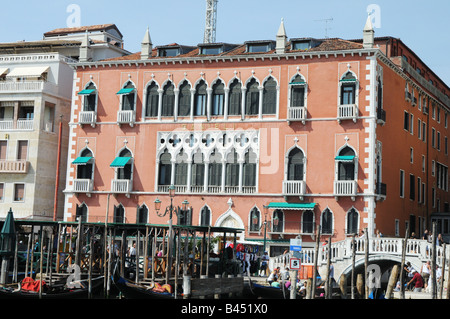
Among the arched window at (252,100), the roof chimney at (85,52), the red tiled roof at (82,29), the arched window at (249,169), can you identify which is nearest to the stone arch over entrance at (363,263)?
the arched window at (249,169)

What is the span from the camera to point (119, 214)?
135 feet

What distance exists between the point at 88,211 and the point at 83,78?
22.2ft

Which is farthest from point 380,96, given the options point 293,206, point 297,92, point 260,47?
point 293,206

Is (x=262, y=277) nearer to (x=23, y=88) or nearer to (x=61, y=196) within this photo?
(x=61, y=196)

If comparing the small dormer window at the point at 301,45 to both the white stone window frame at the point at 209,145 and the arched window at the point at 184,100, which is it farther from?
the arched window at the point at 184,100

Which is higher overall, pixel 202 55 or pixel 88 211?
pixel 202 55

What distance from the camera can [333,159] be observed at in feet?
125

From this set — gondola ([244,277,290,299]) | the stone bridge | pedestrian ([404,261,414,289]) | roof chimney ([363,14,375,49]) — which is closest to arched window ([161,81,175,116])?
roof chimney ([363,14,375,49])

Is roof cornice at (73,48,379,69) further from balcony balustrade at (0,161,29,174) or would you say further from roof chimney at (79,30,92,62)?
balcony balustrade at (0,161,29,174)

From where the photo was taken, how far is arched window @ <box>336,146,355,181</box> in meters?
38.0

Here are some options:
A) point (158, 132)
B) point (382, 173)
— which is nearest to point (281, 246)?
point (382, 173)

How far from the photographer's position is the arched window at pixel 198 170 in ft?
133

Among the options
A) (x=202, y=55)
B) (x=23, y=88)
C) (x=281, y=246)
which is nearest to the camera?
(x=281, y=246)

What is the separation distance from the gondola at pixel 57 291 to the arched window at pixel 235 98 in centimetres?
1264
